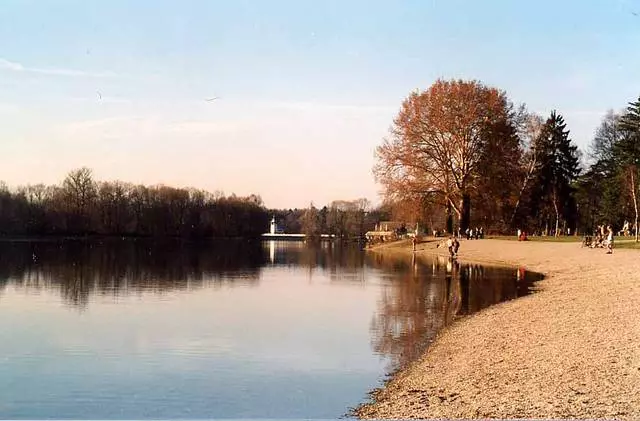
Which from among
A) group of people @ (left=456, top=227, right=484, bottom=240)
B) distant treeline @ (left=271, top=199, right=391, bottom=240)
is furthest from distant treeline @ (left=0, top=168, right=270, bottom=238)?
group of people @ (left=456, top=227, right=484, bottom=240)

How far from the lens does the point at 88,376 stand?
13.0 meters

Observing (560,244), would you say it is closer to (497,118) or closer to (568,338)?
(497,118)

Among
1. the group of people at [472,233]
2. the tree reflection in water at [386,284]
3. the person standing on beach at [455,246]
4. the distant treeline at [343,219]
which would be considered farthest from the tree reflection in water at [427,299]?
the distant treeline at [343,219]

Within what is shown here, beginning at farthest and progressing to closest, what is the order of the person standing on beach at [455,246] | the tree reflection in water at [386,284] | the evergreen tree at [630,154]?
the evergreen tree at [630,154], the person standing on beach at [455,246], the tree reflection in water at [386,284]

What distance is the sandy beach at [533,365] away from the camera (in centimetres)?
920

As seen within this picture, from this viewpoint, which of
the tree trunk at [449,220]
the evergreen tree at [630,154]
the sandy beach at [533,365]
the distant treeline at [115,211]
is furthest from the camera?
the distant treeline at [115,211]

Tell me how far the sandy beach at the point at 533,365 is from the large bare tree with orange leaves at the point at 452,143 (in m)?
35.8

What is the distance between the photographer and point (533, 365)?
12000 mm

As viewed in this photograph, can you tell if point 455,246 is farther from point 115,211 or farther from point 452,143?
point 115,211

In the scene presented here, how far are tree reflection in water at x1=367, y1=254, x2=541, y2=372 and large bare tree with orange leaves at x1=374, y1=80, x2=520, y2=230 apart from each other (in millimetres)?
18469

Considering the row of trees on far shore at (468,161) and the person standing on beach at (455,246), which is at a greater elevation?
the row of trees on far shore at (468,161)

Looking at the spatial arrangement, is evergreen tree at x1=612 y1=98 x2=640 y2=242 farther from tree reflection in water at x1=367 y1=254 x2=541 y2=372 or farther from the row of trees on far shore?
tree reflection in water at x1=367 y1=254 x2=541 y2=372

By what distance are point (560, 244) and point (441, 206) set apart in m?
16.1

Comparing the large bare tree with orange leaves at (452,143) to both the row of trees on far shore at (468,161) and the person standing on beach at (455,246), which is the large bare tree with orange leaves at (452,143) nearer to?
the row of trees on far shore at (468,161)
